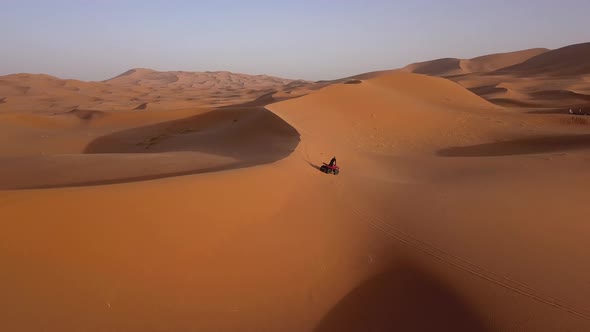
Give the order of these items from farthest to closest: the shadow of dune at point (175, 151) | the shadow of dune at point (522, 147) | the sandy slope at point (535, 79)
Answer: the sandy slope at point (535, 79)
the shadow of dune at point (522, 147)
the shadow of dune at point (175, 151)

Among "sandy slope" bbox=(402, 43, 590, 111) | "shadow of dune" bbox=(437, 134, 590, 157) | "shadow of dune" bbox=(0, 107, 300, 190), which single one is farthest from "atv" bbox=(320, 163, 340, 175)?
"sandy slope" bbox=(402, 43, 590, 111)

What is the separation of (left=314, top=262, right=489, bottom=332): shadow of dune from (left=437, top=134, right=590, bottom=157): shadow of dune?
7506mm

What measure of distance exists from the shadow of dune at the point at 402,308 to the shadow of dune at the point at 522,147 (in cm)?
751

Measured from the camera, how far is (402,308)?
131 inches

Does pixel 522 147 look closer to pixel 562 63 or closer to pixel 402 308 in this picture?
pixel 402 308

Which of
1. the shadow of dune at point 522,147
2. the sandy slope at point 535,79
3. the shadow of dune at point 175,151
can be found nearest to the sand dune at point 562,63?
the sandy slope at point 535,79

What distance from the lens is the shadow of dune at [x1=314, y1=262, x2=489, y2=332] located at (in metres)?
3.14

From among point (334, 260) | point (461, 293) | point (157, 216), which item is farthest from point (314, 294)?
point (157, 216)

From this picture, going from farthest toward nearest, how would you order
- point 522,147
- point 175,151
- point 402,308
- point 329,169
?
point 522,147, point 175,151, point 329,169, point 402,308

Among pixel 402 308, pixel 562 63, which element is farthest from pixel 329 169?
pixel 562 63

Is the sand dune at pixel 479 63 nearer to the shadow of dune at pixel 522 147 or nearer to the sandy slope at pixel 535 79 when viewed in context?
the sandy slope at pixel 535 79

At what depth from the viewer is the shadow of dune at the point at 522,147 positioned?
1022 cm

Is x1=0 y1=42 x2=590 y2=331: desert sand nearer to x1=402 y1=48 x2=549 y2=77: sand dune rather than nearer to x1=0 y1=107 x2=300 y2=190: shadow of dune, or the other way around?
x1=0 y1=107 x2=300 y2=190: shadow of dune

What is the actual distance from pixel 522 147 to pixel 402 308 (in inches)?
390
